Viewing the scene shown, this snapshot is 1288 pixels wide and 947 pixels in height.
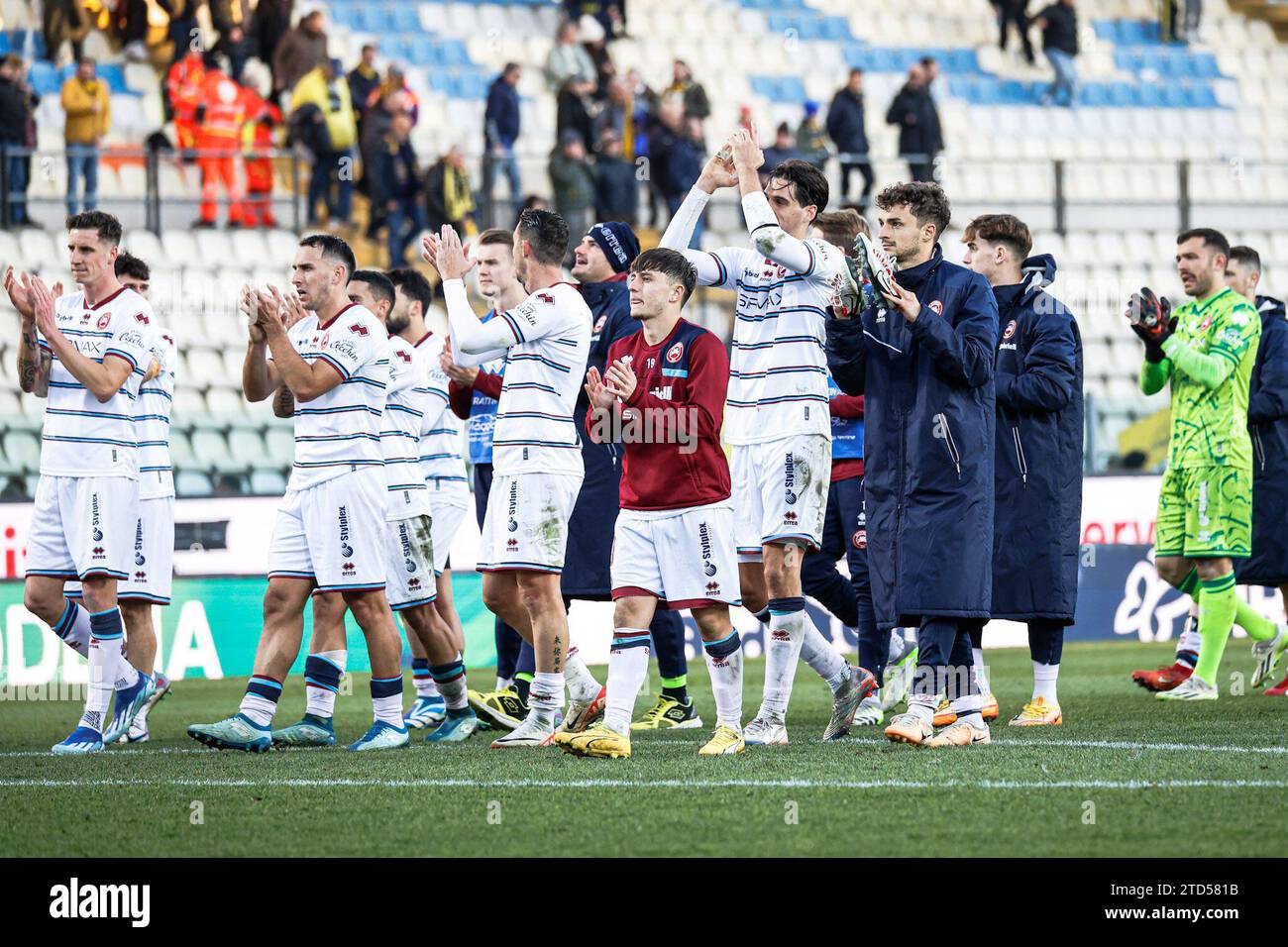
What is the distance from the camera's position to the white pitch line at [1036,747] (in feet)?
25.2

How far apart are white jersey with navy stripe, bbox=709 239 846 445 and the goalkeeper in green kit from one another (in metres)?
2.63

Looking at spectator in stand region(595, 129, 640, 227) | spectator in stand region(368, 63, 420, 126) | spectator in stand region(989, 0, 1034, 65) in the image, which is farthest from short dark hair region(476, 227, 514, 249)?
spectator in stand region(989, 0, 1034, 65)

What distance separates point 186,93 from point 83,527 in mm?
11016

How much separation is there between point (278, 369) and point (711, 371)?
1.90 meters

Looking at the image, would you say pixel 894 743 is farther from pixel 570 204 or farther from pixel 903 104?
pixel 903 104

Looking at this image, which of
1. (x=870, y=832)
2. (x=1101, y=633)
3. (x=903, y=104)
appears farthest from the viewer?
(x=903, y=104)

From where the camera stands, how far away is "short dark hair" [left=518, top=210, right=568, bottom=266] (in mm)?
8328

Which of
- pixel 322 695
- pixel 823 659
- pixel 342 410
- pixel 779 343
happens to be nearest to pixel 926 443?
pixel 779 343

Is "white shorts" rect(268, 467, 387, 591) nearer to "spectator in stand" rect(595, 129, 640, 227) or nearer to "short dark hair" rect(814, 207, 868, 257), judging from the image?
"short dark hair" rect(814, 207, 868, 257)

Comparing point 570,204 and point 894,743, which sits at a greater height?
point 570,204

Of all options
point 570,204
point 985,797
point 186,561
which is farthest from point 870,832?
point 570,204
